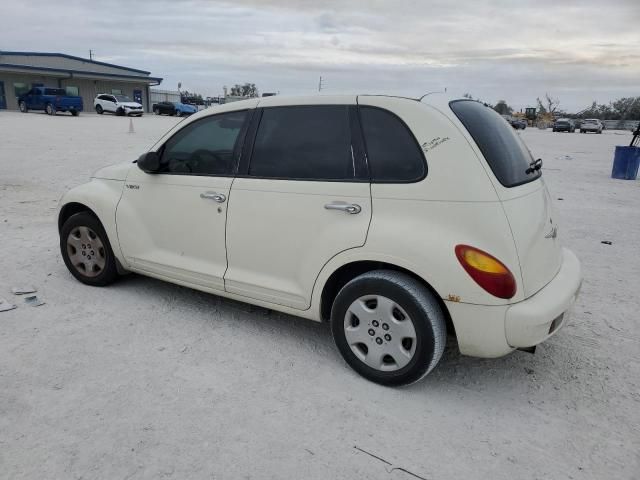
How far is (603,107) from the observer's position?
79000 millimetres

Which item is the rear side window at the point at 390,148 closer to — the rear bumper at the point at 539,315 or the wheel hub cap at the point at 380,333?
the wheel hub cap at the point at 380,333

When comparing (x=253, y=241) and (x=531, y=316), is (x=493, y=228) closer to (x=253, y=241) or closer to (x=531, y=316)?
(x=531, y=316)

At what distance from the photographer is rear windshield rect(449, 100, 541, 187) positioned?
9.72 feet

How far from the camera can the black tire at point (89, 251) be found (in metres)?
4.43

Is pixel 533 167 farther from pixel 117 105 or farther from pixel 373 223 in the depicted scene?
pixel 117 105

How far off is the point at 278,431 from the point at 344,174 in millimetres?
1580

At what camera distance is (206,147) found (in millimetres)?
3881

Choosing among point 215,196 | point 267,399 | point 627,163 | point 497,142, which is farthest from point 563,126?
point 267,399

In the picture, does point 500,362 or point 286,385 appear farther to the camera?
point 500,362

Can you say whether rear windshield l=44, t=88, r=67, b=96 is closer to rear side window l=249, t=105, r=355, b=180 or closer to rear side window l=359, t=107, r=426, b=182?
rear side window l=249, t=105, r=355, b=180

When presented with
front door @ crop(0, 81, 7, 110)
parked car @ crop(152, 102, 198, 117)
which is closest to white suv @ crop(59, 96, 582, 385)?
parked car @ crop(152, 102, 198, 117)

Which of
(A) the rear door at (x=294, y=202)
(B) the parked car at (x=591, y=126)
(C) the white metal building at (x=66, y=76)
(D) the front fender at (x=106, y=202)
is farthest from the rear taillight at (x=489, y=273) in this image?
(B) the parked car at (x=591, y=126)

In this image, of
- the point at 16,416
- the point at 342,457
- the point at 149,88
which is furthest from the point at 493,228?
the point at 149,88

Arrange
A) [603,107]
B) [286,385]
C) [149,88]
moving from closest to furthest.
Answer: [286,385], [149,88], [603,107]
